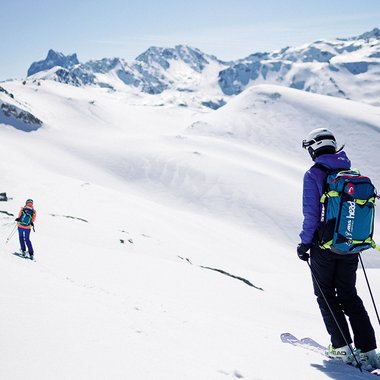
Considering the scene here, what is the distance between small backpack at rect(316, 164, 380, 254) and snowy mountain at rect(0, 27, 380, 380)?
1.84 m

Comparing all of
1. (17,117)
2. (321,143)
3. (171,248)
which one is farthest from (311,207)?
(17,117)

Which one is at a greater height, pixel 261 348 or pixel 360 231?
pixel 360 231

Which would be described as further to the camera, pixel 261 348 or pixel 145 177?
pixel 145 177

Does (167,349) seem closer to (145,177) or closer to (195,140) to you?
(145,177)

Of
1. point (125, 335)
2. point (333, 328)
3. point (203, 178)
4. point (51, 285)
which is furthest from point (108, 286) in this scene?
point (203, 178)

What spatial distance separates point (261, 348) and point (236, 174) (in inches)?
2281

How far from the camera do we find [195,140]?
276 ft

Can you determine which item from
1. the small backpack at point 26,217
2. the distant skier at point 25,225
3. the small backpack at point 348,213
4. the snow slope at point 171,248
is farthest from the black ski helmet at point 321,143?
the small backpack at point 26,217

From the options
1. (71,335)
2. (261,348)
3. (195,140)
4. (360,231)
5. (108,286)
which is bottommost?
(108,286)

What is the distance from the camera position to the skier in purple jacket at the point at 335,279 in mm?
5285

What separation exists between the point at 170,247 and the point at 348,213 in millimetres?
19188

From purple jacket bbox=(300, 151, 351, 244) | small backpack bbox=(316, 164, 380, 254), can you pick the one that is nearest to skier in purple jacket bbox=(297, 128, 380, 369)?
purple jacket bbox=(300, 151, 351, 244)

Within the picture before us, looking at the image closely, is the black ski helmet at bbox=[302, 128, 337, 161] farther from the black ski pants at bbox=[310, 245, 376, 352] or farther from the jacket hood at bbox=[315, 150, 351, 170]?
the black ski pants at bbox=[310, 245, 376, 352]

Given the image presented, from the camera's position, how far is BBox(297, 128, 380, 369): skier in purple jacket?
17.3 ft
